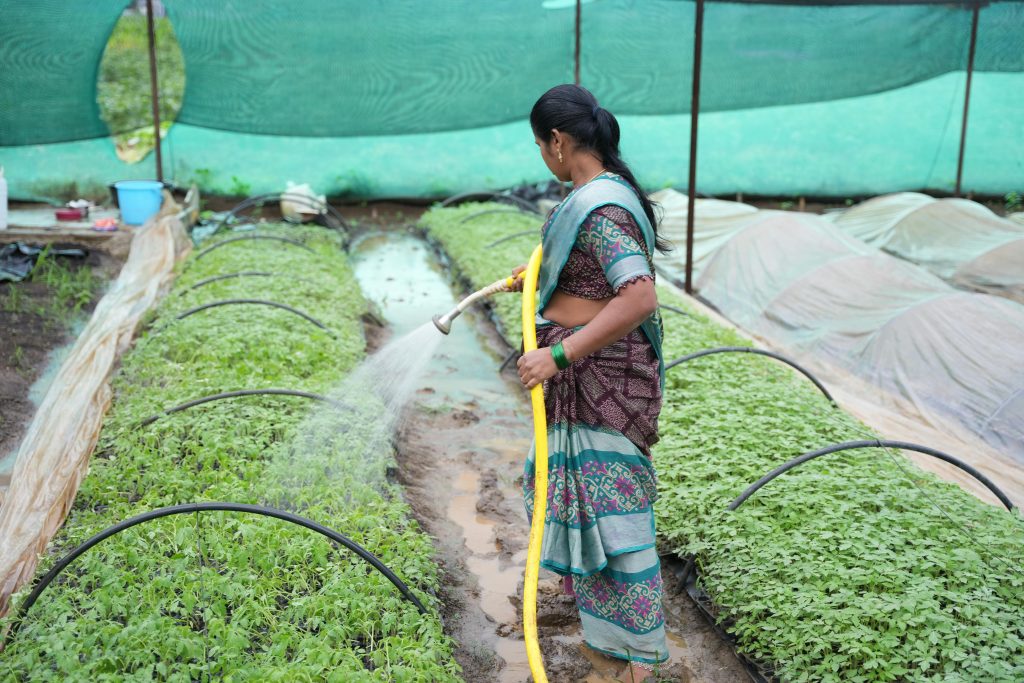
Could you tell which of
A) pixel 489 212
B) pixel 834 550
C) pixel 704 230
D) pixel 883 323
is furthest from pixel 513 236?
pixel 834 550

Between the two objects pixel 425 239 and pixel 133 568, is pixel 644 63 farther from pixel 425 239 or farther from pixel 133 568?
pixel 133 568

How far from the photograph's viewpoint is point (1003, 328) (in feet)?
20.2

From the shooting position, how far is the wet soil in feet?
16.7

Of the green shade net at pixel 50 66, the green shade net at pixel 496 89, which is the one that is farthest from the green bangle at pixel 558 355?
the green shade net at pixel 496 89

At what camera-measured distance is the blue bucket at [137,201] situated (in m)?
9.34

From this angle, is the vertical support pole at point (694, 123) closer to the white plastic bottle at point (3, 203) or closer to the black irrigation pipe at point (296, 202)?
the black irrigation pipe at point (296, 202)

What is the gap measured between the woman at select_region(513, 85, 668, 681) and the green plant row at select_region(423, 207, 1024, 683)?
0.50 metres

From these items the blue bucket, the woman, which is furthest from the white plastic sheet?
the blue bucket

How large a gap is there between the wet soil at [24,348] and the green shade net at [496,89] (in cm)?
354

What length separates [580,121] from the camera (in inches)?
105

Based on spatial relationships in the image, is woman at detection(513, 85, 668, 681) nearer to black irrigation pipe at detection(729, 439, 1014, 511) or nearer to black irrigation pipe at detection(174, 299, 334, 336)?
black irrigation pipe at detection(729, 439, 1014, 511)

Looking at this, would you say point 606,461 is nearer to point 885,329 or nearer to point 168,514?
point 168,514

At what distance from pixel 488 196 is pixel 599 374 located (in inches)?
419

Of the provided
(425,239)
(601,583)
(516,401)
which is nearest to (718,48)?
(425,239)
